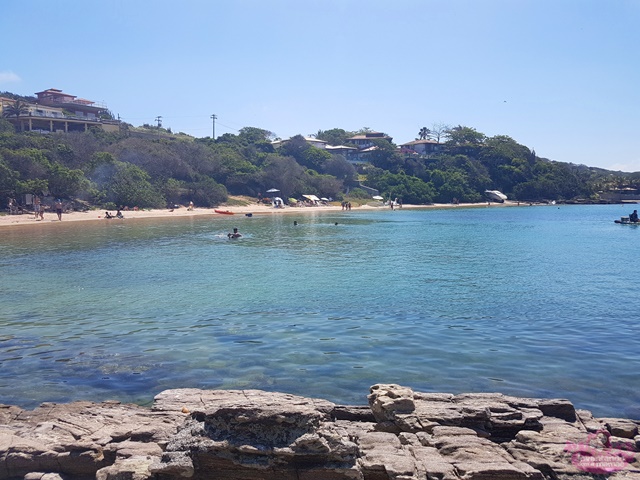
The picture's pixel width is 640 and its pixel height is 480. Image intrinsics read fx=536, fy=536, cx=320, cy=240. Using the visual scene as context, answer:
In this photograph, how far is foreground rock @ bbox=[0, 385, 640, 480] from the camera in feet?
17.4

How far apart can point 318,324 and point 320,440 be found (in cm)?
853

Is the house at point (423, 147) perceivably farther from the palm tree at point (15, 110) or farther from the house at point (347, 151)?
the palm tree at point (15, 110)

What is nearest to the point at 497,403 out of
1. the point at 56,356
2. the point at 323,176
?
the point at 56,356

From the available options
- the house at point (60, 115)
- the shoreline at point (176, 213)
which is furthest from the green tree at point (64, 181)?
the house at point (60, 115)

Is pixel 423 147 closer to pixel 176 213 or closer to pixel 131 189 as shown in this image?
pixel 176 213

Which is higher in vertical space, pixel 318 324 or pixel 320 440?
pixel 320 440

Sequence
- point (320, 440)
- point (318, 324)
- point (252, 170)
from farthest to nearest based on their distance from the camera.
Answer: point (252, 170) → point (318, 324) → point (320, 440)

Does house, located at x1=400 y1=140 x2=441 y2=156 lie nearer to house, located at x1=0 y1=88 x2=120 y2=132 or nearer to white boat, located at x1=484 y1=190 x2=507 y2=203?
white boat, located at x1=484 y1=190 x2=507 y2=203

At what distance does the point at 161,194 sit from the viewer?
2596 inches

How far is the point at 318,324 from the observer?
45.3 feet

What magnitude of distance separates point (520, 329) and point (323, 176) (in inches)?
3143

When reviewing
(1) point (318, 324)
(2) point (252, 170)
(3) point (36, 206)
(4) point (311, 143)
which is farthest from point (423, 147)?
(1) point (318, 324)

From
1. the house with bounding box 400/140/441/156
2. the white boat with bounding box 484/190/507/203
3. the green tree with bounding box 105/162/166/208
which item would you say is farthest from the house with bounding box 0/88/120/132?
the white boat with bounding box 484/190/507/203

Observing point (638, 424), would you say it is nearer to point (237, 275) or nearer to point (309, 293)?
point (309, 293)
